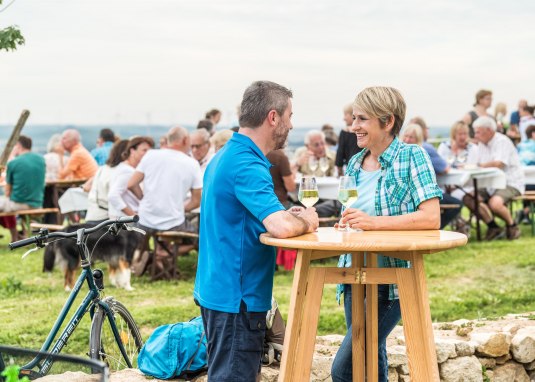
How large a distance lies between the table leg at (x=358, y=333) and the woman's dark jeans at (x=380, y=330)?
0.02m

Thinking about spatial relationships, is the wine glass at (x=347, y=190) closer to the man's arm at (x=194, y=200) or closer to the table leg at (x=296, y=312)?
the table leg at (x=296, y=312)

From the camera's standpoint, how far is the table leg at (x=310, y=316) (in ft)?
11.6

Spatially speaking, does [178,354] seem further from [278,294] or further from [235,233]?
[278,294]

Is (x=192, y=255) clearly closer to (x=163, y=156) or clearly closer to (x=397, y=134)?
(x=163, y=156)

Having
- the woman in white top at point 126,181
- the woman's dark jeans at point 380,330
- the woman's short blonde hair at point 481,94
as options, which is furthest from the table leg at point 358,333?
the woman's short blonde hair at point 481,94

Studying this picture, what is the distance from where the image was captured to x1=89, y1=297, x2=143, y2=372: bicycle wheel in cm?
461

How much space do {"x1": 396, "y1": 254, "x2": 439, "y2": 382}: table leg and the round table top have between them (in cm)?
13

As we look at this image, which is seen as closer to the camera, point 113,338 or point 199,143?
point 113,338

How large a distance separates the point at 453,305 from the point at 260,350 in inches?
180

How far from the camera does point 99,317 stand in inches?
184

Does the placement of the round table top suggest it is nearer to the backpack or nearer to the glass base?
the glass base

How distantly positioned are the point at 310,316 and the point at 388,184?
25.3 inches

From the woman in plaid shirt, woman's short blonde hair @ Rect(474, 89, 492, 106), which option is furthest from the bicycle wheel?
woman's short blonde hair @ Rect(474, 89, 492, 106)

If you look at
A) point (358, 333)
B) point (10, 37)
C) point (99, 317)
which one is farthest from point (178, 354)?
point (10, 37)
